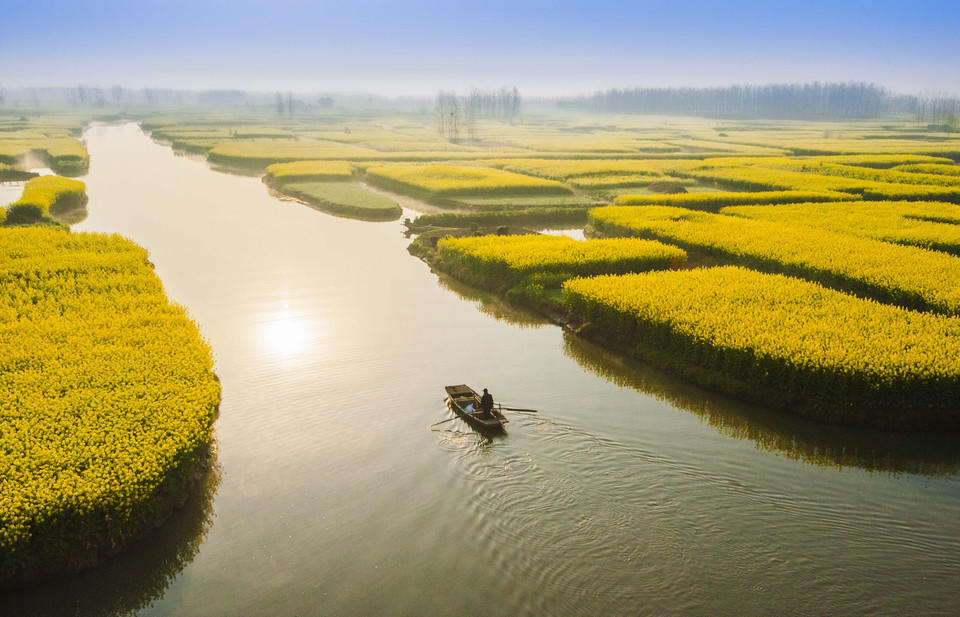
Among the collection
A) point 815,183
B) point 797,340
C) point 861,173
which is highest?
point 861,173

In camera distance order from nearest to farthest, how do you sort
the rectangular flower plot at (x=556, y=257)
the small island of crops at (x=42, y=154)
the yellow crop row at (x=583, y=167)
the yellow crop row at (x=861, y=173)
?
the rectangular flower plot at (x=556, y=257) → the yellow crop row at (x=861, y=173) → the yellow crop row at (x=583, y=167) → the small island of crops at (x=42, y=154)

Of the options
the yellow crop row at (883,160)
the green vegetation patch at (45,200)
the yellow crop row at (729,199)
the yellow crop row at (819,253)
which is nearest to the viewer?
the yellow crop row at (819,253)

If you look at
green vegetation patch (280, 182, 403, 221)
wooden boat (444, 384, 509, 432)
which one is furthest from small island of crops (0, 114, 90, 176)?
wooden boat (444, 384, 509, 432)

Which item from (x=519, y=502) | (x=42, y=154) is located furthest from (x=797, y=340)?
(x=42, y=154)

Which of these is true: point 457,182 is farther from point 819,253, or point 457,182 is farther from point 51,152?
point 51,152

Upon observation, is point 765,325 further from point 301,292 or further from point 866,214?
point 866,214

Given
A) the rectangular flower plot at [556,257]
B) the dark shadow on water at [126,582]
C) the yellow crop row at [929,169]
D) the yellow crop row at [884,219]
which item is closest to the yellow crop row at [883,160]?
the yellow crop row at [929,169]

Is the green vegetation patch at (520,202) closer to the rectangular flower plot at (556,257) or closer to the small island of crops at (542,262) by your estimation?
the rectangular flower plot at (556,257)
